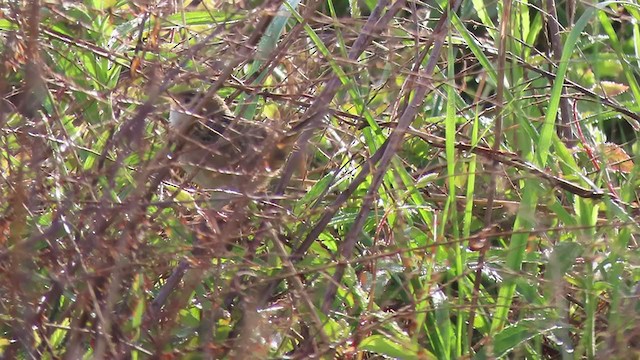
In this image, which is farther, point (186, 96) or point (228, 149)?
point (186, 96)

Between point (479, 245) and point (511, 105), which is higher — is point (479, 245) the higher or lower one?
the lower one

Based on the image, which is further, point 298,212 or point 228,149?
point 298,212

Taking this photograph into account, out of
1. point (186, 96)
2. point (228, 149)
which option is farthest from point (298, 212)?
point (186, 96)

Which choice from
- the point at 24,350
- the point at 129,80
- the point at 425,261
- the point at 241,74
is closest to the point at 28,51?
the point at 129,80

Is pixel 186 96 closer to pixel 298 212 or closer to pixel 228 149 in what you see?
pixel 228 149

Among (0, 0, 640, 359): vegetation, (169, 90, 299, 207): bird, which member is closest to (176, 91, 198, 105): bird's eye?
(169, 90, 299, 207): bird

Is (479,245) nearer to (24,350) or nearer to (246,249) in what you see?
(246,249)

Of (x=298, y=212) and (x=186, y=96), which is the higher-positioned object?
(x=186, y=96)
